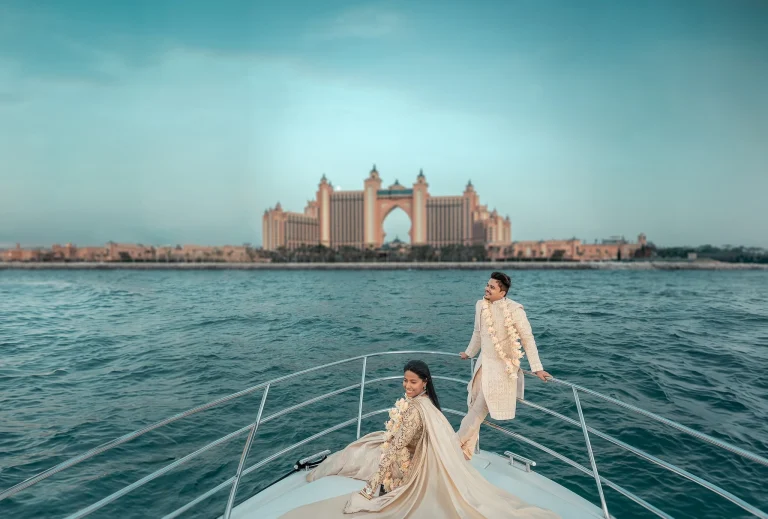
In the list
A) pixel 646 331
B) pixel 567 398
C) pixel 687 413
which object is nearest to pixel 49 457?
pixel 567 398

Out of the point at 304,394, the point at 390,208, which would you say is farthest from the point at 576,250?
the point at 304,394

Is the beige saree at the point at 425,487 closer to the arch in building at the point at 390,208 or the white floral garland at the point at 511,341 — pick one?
the white floral garland at the point at 511,341

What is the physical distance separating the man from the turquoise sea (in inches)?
111

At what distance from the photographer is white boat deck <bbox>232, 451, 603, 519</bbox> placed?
3008 millimetres

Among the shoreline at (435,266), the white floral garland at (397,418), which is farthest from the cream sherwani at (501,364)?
the shoreline at (435,266)

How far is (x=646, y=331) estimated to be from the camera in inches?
710

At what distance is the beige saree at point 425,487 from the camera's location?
265 centimetres

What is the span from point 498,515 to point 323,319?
761 inches

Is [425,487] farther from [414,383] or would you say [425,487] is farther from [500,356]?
[500,356]

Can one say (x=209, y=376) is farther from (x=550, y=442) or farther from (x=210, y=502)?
(x=550, y=442)

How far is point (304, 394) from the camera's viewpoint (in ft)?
30.5

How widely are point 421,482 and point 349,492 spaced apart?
714 mm

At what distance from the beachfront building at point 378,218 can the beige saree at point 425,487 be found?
132 meters

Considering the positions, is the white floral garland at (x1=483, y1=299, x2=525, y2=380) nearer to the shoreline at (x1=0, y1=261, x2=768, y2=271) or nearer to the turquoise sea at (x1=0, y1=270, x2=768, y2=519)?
the turquoise sea at (x1=0, y1=270, x2=768, y2=519)
